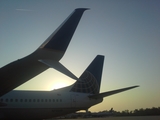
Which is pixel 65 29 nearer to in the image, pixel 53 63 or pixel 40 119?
pixel 53 63

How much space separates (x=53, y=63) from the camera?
450 centimetres

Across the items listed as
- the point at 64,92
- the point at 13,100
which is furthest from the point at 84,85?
the point at 13,100

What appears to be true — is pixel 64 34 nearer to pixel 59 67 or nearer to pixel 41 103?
pixel 59 67

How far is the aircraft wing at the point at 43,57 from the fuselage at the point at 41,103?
988cm

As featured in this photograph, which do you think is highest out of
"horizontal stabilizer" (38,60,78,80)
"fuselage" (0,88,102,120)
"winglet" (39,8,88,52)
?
"winglet" (39,8,88,52)

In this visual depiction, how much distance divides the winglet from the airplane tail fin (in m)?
12.5

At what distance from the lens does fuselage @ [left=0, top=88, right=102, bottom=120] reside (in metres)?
14.2

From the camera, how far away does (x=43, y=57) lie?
14.7ft

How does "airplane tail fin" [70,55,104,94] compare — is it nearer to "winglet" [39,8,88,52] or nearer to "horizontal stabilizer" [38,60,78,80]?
"winglet" [39,8,88,52]

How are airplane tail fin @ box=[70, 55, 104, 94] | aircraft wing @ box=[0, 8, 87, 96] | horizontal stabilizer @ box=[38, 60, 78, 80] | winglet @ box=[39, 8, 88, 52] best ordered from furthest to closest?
airplane tail fin @ box=[70, 55, 104, 94] → winglet @ box=[39, 8, 88, 52] → aircraft wing @ box=[0, 8, 87, 96] → horizontal stabilizer @ box=[38, 60, 78, 80]

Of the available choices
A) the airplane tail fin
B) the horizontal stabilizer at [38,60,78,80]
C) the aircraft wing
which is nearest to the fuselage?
the airplane tail fin

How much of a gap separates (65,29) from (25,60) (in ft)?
4.22

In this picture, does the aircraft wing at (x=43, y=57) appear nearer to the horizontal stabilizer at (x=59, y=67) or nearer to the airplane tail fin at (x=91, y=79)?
the horizontal stabilizer at (x=59, y=67)

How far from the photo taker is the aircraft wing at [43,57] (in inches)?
173
